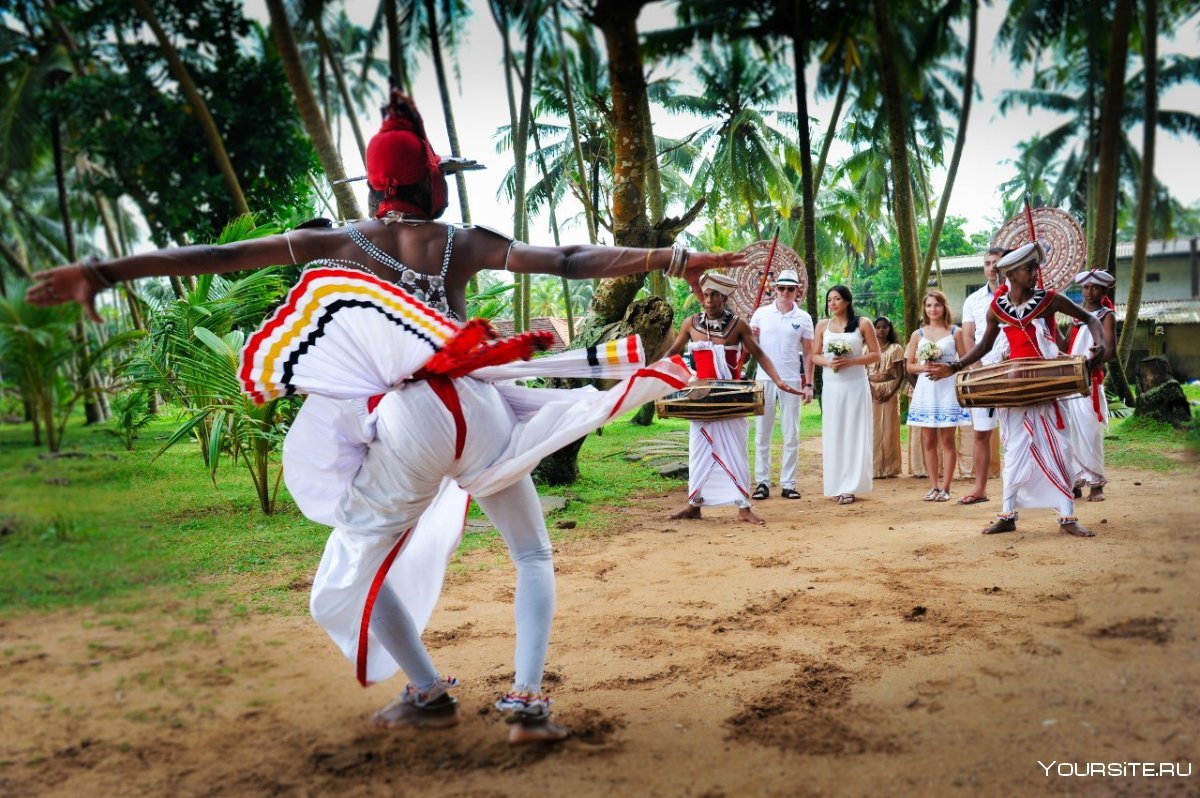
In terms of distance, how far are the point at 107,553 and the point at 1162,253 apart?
4092 mm

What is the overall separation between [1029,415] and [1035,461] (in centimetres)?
28

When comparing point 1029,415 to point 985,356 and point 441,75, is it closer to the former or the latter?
point 985,356

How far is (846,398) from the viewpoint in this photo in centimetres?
739

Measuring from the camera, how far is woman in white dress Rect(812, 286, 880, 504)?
7.27 metres

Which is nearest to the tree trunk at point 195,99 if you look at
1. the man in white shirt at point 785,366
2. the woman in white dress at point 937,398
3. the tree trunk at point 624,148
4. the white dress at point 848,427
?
the tree trunk at point 624,148

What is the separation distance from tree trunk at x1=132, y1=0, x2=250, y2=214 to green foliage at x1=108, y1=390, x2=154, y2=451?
1477 mm

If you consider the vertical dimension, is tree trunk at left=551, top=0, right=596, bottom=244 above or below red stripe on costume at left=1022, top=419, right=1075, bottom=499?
above

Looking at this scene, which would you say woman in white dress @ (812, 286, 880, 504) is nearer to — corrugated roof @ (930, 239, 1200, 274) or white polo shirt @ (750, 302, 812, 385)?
white polo shirt @ (750, 302, 812, 385)

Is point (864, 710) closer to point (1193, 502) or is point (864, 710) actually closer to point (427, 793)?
point (427, 793)

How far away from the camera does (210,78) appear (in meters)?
3.59

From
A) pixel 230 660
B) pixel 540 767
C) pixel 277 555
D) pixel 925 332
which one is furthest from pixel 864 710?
pixel 925 332

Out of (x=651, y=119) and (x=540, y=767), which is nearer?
(x=540, y=767)

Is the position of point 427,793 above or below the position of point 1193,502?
below

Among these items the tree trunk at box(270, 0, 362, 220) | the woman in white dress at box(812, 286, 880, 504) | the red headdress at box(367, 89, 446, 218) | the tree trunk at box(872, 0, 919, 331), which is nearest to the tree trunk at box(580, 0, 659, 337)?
the tree trunk at box(872, 0, 919, 331)
